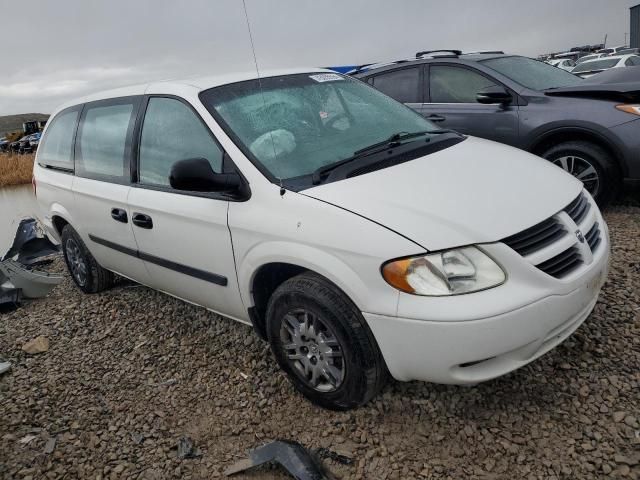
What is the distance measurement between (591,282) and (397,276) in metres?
0.95

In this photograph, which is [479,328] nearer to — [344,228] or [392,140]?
[344,228]

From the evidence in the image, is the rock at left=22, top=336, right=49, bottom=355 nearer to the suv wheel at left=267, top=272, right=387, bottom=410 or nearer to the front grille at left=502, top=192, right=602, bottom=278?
the suv wheel at left=267, top=272, right=387, bottom=410

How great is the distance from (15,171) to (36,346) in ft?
43.7

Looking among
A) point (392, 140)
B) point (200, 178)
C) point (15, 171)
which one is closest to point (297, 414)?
point (200, 178)

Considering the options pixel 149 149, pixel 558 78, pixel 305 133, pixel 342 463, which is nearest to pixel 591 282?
pixel 342 463

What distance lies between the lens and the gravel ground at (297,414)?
2.20m

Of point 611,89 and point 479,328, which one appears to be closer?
point 479,328

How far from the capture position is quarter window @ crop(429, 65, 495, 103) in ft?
17.8

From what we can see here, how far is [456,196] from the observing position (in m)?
2.28

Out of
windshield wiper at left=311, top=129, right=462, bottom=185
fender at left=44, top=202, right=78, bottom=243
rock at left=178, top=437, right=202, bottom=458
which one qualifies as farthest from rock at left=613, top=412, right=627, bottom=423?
fender at left=44, top=202, right=78, bottom=243

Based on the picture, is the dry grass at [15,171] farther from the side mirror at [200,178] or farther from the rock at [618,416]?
the rock at [618,416]

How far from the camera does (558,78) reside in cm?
553

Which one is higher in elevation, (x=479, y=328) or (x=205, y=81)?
(x=205, y=81)

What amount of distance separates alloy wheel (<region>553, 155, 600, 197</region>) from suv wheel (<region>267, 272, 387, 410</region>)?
128 inches
